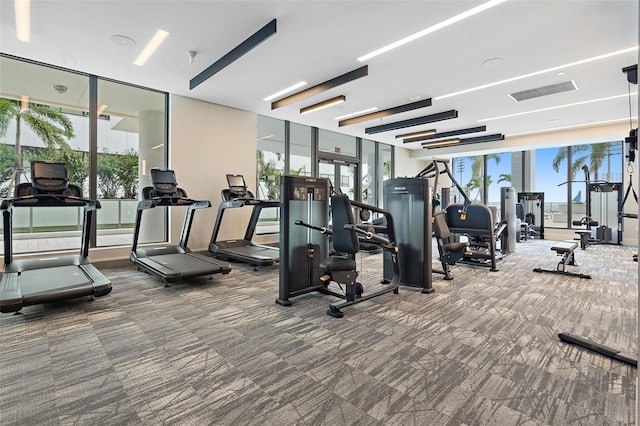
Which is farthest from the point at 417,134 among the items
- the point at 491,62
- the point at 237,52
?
the point at 237,52

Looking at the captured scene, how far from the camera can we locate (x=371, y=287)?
4355 mm

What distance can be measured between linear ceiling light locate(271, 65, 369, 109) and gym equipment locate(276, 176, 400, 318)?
1.95m

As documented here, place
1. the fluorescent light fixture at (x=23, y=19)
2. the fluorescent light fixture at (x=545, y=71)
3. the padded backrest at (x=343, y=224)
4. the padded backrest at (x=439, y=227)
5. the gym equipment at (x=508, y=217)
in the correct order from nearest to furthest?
the fluorescent light fixture at (x=23, y=19), the padded backrest at (x=343, y=224), the fluorescent light fixture at (x=545, y=71), the padded backrest at (x=439, y=227), the gym equipment at (x=508, y=217)

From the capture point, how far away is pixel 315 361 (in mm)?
2289

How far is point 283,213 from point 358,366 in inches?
73.3

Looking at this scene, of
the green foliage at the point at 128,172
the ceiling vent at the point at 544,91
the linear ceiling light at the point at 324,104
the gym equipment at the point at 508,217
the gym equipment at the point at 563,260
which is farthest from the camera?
the gym equipment at the point at 508,217

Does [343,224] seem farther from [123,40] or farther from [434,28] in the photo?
[123,40]

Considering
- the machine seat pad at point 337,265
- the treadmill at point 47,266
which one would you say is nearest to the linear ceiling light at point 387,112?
the machine seat pad at point 337,265

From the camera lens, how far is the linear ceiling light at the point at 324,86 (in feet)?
15.9

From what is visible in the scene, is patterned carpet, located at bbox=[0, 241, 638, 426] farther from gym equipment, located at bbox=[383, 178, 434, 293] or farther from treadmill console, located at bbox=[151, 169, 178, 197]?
treadmill console, located at bbox=[151, 169, 178, 197]

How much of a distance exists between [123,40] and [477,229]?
6226 mm

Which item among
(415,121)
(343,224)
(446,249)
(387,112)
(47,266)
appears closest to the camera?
(343,224)

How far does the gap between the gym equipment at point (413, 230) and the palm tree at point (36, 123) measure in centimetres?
547

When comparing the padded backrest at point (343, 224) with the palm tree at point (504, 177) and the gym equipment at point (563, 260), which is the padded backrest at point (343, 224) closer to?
the gym equipment at point (563, 260)
